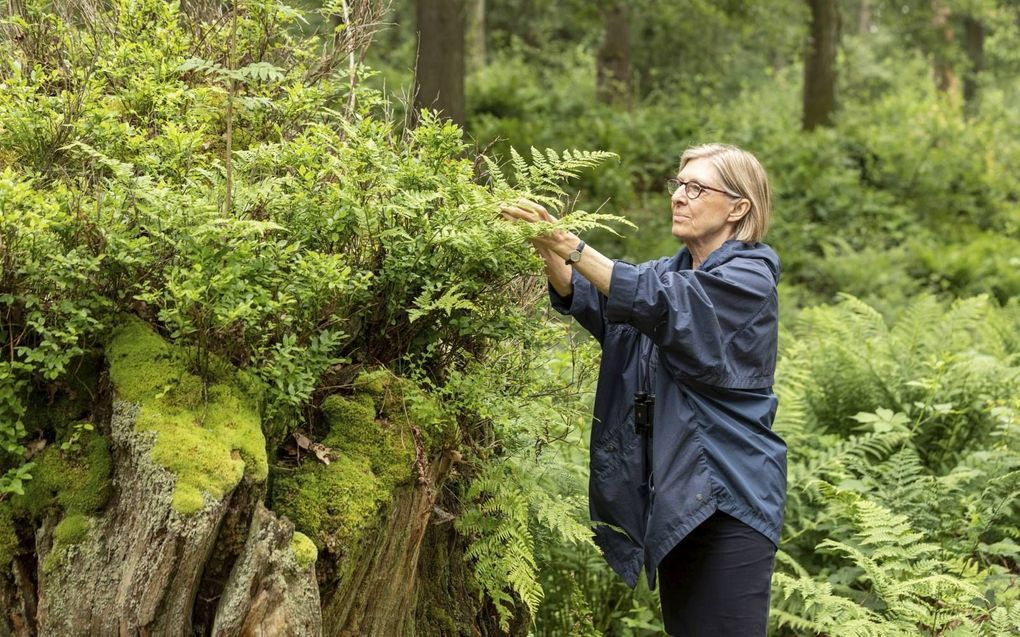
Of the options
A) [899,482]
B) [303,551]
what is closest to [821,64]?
[899,482]

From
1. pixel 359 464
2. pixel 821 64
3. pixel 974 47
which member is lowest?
pixel 974 47

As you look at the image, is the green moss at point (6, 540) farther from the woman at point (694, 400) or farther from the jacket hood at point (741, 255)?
the jacket hood at point (741, 255)

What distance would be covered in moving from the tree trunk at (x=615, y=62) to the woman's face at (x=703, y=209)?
1447cm

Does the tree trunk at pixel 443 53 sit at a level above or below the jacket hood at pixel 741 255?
below

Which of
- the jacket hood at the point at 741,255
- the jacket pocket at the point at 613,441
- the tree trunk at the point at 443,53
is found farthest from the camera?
the tree trunk at the point at 443,53

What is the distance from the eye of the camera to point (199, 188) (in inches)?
118

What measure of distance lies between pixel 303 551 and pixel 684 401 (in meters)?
1.46

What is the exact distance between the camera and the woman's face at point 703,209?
12.3ft

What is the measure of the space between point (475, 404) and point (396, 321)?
38cm

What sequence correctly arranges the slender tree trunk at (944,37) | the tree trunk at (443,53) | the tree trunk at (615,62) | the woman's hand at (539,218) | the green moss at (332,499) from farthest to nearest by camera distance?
the slender tree trunk at (944,37), the tree trunk at (615,62), the tree trunk at (443,53), the woman's hand at (539,218), the green moss at (332,499)

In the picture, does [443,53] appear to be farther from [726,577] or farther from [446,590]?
[726,577]

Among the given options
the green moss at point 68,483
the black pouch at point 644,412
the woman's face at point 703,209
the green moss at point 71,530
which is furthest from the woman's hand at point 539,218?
the green moss at point 71,530

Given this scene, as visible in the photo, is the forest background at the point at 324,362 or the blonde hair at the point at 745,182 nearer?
the forest background at the point at 324,362

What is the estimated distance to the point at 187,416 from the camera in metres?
2.75
